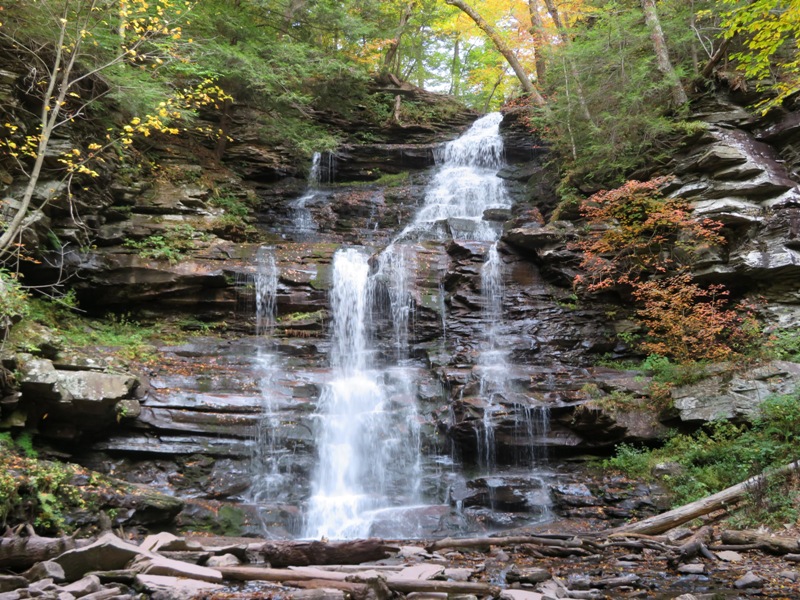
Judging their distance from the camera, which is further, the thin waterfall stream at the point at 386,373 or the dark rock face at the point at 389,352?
the thin waterfall stream at the point at 386,373

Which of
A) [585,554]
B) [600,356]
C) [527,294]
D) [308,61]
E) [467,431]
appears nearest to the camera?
[585,554]

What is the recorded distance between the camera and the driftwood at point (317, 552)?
5.93 meters

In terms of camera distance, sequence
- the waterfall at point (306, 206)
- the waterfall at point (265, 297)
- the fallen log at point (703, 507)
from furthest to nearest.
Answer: the waterfall at point (306, 206) < the waterfall at point (265, 297) < the fallen log at point (703, 507)

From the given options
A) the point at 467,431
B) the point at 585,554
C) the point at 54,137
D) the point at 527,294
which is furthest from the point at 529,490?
the point at 54,137

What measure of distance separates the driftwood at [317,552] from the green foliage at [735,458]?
5022 millimetres

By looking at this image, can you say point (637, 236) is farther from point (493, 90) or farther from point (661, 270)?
point (493, 90)

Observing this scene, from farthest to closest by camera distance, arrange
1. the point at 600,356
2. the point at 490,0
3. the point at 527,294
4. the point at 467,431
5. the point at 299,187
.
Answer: the point at 490,0 < the point at 299,187 < the point at 527,294 < the point at 600,356 < the point at 467,431

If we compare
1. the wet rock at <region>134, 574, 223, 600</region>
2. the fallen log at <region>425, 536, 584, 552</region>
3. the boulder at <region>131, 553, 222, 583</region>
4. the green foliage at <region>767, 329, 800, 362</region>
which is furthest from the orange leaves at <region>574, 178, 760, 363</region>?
the wet rock at <region>134, 574, 223, 600</region>

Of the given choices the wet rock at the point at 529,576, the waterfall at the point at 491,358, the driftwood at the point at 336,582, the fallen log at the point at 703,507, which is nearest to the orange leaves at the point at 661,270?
the waterfall at the point at 491,358

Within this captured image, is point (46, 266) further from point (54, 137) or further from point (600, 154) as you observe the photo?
point (600, 154)

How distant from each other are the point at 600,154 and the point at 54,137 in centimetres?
1312

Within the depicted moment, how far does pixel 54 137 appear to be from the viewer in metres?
11.1

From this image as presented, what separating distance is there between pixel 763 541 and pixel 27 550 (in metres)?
8.17

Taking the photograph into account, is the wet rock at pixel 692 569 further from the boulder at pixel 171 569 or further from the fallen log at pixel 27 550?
the fallen log at pixel 27 550
